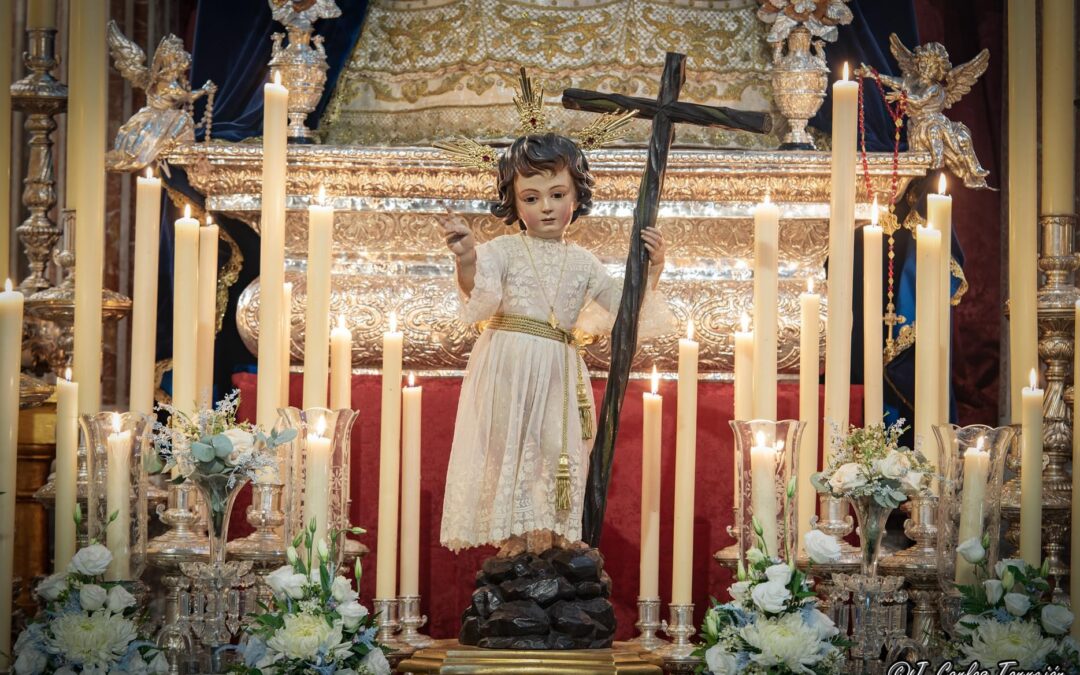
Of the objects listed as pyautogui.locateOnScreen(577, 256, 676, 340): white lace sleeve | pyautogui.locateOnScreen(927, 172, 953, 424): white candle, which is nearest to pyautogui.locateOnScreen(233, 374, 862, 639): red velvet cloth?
pyautogui.locateOnScreen(577, 256, 676, 340): white lace sleeve

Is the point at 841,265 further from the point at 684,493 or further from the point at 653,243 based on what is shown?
the point at 684,493

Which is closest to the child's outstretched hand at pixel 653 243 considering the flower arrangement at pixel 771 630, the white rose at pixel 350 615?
the flower arrangement at pixel 771 630

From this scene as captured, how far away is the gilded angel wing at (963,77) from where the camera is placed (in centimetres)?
362

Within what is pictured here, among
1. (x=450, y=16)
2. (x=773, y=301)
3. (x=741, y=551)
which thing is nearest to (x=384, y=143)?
(x=450, y=16)

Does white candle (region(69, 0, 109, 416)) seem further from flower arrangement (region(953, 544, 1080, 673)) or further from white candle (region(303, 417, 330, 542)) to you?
flower arrangement (region(953, 544, 1080, 673))

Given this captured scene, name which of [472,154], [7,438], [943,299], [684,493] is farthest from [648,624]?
[7,438]

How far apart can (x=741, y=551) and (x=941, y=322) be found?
59cm

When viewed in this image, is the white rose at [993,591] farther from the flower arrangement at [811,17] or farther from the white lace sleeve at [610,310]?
the flower arrangement at [811,17]

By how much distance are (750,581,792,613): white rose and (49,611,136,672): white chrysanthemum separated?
3.22ft

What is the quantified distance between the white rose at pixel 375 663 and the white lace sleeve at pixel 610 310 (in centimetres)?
79

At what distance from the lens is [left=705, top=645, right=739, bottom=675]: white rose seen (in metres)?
2.60

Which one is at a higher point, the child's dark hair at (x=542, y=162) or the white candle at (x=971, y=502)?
the child's dark hair at (x=542, y=162)

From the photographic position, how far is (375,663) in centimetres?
267

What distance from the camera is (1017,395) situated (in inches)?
120
